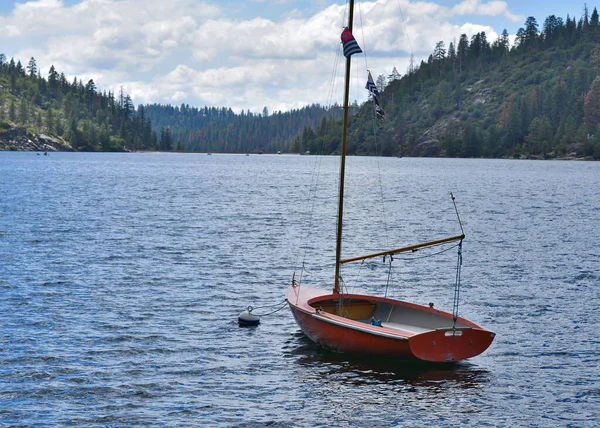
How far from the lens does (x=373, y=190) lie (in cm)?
14712

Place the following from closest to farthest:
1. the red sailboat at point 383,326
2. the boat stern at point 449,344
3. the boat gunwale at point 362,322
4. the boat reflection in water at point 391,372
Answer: the boat reflection in water at point 391,372
the boat stern at point 449,344
the red sailboat at point 383,326
the boat gunwale at point 362,322

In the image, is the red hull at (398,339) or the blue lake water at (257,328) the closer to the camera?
the blue lake water at (257,328)

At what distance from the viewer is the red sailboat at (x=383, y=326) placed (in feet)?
93.0

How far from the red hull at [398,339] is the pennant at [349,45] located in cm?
1106

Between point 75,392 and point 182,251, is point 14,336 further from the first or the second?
point 182,251

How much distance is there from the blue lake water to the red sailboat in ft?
2.60

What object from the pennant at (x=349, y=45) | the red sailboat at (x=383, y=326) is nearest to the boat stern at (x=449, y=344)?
the red sailboat at (x=383, y=326)

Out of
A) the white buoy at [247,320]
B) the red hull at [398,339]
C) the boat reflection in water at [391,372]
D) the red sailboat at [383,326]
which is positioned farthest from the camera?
the white buoy at [247,320]

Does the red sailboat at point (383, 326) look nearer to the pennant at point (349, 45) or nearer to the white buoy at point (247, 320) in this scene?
the pennant at point (349, 45)

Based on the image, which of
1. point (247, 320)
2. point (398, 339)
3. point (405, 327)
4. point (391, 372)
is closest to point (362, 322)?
point (405, 327)

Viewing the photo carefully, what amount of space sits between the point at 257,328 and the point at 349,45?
1335 cm

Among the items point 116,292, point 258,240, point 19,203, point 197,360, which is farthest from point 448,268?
point 19,203

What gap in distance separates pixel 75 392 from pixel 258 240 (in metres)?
42.4

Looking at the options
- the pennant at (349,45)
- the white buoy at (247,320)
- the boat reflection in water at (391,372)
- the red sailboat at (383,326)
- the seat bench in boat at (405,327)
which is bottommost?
the boat reflection in water at (391,372)
